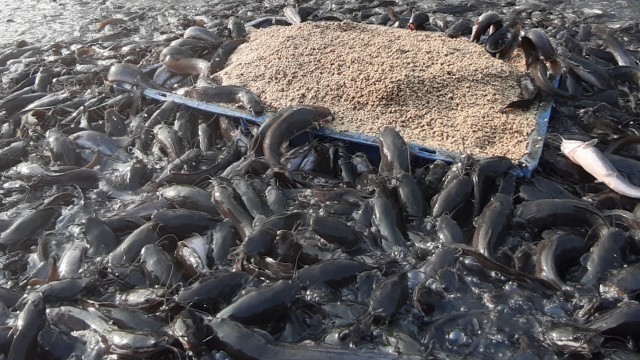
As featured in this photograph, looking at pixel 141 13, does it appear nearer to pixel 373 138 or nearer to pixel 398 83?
pixel 398 83

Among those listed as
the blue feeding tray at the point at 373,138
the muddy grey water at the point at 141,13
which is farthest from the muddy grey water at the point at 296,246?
the muddy grey water at the point at 141,13

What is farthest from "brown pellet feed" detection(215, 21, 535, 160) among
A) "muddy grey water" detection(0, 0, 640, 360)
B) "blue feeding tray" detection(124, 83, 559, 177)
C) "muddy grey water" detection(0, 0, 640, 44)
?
"muddy grey water" detection(0, 0, 640, 44)

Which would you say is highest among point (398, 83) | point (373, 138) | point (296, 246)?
point (398, 83)

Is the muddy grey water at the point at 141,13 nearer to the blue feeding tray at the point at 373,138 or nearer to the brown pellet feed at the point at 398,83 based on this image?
the brown pellet feed at the point at 398,83

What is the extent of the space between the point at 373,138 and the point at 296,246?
1268mm

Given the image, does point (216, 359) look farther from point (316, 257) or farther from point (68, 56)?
point (68, 56)

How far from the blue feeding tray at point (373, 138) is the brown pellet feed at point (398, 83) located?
72mm

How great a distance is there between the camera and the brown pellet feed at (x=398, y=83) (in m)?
4.46

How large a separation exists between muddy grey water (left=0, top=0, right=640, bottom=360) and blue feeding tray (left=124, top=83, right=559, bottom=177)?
0.30ft

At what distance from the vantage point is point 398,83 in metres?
4.80

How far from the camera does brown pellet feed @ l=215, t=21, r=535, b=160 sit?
4461 millimetres

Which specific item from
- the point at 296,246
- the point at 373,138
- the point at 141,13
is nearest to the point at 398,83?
the point at 373,138

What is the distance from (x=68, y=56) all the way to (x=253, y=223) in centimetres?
426

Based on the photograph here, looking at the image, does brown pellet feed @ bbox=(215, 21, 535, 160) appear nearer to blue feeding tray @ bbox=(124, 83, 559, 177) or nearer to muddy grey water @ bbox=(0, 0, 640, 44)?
blue feeding tray @ bbox=(124, 83, 559, 177)
